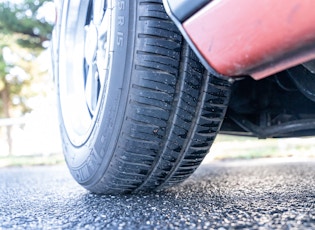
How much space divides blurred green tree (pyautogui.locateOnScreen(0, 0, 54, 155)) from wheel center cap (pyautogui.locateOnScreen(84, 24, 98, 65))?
6.98 m

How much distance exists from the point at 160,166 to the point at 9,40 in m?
10.3

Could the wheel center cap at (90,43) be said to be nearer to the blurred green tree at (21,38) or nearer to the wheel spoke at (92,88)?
the wheel spoke at (92,88)

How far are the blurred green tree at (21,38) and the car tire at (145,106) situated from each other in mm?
7391

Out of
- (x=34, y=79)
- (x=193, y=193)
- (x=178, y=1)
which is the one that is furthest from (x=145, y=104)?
(x=34, y=79)

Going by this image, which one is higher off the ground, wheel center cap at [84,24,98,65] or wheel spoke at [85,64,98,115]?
wheel center cap at [84,24,98,65]

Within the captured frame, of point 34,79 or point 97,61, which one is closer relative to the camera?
point 97,61

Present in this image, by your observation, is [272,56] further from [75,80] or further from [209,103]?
[75,80]

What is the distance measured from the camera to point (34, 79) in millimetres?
13258

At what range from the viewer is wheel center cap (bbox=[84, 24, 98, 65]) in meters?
1.38

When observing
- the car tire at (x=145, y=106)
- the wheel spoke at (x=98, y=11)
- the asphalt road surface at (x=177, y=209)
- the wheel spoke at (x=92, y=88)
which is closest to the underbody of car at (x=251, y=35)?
the car tire at (x=145, y=106)

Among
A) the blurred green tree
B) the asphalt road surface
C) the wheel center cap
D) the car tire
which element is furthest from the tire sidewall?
the blurred green tree

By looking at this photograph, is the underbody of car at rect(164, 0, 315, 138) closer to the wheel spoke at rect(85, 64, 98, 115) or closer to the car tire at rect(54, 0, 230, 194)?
the car tire at rect(54, 0, 230, 194)

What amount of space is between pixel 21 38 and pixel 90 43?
9.60 meters

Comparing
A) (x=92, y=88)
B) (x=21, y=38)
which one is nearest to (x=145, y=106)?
(x=92, y=88)
